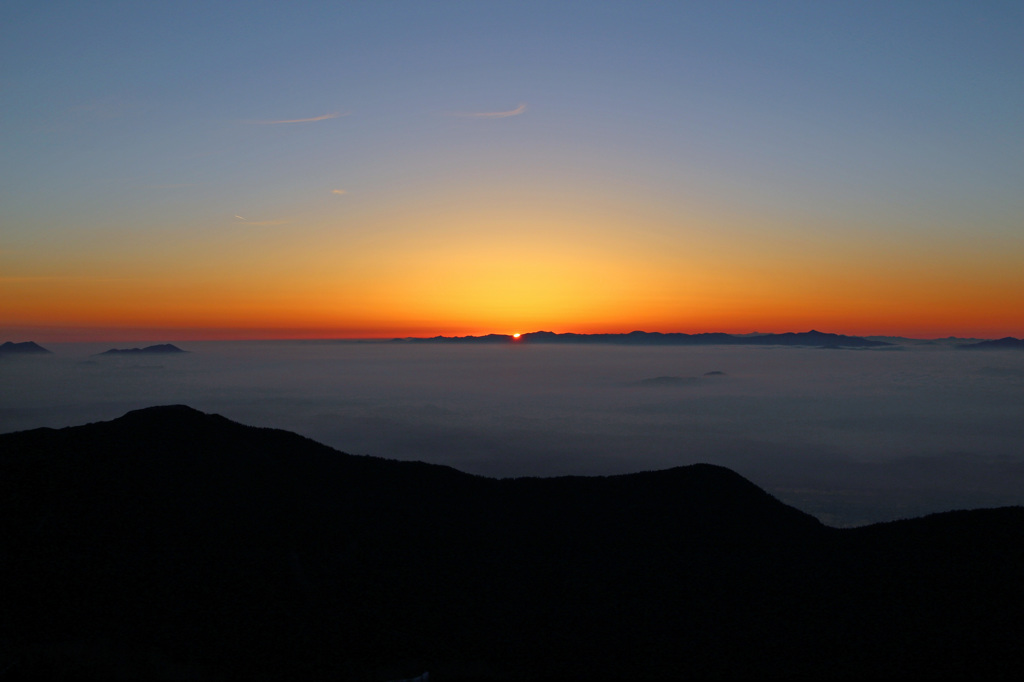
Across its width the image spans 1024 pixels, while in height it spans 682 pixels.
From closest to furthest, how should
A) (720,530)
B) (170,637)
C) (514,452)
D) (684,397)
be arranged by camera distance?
(170,637) → (720,530) → (514,452) → (684,397)

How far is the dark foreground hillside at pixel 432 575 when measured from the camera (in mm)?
18719

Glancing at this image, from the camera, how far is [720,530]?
28.1m

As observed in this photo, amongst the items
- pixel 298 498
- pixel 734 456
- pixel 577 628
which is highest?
pixel 298 498

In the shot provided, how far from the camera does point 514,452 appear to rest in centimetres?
9888

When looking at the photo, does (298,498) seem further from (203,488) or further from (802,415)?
(802,415)

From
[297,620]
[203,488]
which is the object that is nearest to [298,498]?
[203,488]

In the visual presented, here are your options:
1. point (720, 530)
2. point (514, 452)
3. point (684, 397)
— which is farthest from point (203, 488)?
point (684, 397)

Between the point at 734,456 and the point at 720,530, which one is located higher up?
the point at 720,530

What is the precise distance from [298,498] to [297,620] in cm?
712

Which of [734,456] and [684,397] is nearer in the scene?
[734,456]

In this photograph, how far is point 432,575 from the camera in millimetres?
23391

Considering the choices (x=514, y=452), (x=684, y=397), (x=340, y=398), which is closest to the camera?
(x=514, y=452)

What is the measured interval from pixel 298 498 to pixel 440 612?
9.01 m

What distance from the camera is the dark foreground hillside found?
61.4 ft
